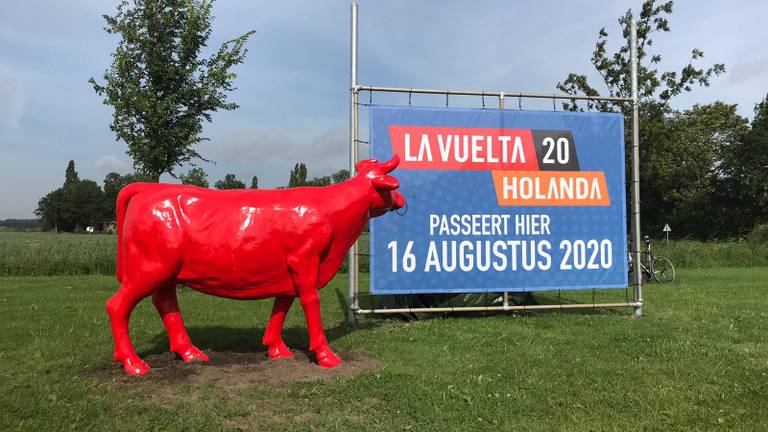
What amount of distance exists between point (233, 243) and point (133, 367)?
1.46 meters

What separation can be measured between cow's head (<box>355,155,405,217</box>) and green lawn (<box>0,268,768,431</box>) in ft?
5.35

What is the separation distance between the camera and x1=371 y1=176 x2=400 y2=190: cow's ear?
17.3 feet

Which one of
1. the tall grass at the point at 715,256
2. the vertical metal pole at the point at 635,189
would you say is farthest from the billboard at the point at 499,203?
the tall grass at the point at 715,256

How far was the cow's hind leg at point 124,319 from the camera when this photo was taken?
4711 mm

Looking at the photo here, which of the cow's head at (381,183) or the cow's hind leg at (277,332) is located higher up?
the cow's head at (381,183)

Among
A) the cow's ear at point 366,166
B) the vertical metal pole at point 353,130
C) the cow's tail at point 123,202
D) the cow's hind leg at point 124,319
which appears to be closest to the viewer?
the cow's hind leg at point 124,319

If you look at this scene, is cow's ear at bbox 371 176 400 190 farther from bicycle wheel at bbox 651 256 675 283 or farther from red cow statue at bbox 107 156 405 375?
bicycle wheel at bbox 651 256 675 283

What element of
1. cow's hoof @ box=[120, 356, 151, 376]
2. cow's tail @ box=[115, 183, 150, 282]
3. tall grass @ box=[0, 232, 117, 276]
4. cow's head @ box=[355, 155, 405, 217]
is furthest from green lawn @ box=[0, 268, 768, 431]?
tall grass @ box=[0, 232, 117, 276]

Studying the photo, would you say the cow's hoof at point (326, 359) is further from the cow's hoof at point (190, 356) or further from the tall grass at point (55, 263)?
the tall grass at point (55, 263)

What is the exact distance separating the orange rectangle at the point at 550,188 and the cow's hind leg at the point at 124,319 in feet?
15.8

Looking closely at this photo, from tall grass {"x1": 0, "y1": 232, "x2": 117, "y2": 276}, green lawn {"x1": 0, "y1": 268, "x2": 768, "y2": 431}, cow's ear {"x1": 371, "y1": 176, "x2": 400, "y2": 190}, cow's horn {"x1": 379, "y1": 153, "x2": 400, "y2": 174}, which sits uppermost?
cow's horn {"x1": 379, "y1": 153, "x2": 400, "y2": 174}

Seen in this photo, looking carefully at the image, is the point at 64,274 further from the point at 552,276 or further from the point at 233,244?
the point at 552,276

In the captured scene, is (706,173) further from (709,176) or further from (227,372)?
(227,372)

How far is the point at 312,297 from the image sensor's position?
5.03 meters
